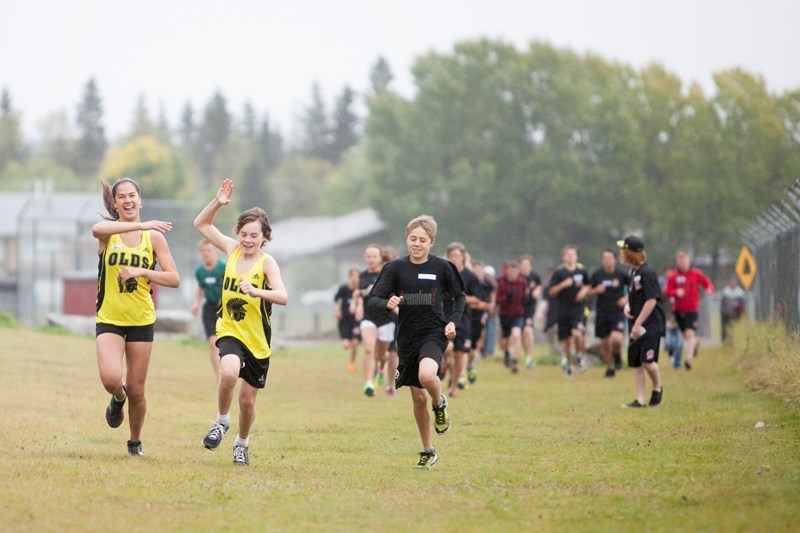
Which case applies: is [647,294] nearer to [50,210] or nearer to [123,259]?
[123,259]

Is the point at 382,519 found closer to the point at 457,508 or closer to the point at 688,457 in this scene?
A: the point at 457,508

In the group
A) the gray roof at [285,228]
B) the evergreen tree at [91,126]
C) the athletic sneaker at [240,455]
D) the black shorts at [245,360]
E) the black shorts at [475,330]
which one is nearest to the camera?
the black shorts at [245,360]

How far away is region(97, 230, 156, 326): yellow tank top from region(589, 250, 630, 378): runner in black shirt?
1332 cm

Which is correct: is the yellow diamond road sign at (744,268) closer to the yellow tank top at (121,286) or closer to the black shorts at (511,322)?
the black shorts at (511,322)

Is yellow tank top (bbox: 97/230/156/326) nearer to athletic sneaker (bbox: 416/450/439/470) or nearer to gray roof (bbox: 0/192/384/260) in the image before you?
athletic sneaker (bbox: 416/450/439/470)

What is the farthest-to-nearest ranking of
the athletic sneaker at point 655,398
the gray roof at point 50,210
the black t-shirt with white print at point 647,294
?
1. the gray roof at point 50,210
2. the athletic sneaker at point 655,398
3. the black t-shirt with white print at point 647,294

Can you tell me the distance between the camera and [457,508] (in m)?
8.23

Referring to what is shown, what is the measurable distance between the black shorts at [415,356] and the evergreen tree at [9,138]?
478ft

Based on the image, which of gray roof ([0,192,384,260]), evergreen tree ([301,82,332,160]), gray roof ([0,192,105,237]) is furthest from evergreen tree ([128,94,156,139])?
gray roof ([0,192,384,260])

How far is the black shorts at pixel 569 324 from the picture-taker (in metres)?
22.8

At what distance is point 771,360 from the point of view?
59.8 ft

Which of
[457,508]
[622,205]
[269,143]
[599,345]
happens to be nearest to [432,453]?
[457,508]

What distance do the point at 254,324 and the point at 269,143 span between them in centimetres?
14972

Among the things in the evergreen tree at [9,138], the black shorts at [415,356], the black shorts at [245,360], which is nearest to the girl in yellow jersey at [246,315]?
the black shorts at [245,360]
